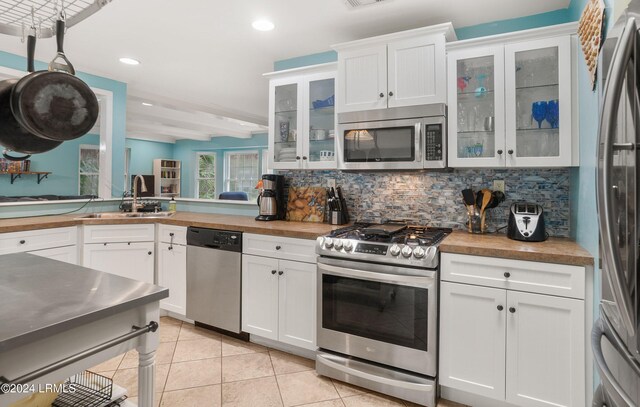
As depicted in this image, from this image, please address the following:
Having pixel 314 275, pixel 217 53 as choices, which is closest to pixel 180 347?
pixel 314 275

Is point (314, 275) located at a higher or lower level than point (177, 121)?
lower

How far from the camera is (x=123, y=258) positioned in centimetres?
319

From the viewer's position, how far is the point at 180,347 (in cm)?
278

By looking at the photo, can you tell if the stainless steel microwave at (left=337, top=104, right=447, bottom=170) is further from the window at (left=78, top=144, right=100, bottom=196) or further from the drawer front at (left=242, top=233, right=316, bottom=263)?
the window at (left=78, top=144, right=100, bottom=196)

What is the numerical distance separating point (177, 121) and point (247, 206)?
452 centimetres

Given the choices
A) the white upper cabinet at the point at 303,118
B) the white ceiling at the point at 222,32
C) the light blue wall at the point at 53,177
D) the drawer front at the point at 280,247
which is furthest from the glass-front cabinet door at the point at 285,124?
the light blue wall at the point at 53,177

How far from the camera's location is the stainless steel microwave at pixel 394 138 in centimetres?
240

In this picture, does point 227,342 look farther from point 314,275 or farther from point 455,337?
point 455,337

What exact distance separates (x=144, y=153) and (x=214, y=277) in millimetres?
8159

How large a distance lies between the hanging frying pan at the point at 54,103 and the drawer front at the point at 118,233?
224cm

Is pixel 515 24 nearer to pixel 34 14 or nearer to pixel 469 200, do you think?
pixel 469 200

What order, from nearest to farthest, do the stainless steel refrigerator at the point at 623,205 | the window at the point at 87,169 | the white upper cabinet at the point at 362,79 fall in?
1. the stainless steel refrigerator at the point at 623,205
2. the white upper cabinet at the point at 362,79
3. the window at the point at 87,169

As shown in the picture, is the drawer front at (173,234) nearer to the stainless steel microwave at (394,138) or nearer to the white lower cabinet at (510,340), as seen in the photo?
the stainless steel microwave at (394,138)

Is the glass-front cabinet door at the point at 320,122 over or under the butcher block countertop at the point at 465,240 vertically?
over
